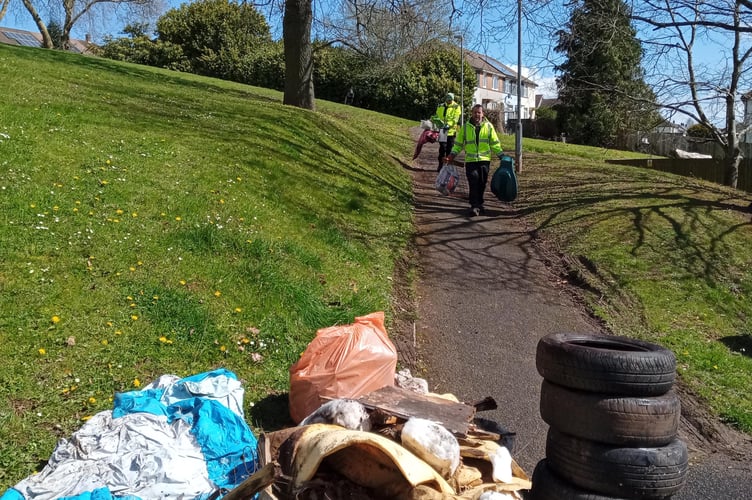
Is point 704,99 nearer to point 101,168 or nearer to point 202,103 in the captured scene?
point 202,103

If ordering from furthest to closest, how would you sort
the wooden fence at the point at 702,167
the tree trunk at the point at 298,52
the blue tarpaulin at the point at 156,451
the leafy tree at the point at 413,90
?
the leafy tree at the point at 413,90 → the wooden fence at the point at 702,167 → the tree trunk at the point at 298,52 → the blue tarpaulin at the point at 156,451

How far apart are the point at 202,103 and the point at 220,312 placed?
10225mm

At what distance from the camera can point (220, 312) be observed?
589cm

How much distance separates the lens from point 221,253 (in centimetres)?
686

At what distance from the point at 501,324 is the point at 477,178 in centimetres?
483

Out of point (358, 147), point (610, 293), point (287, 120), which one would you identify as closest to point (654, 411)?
point (610, 293)

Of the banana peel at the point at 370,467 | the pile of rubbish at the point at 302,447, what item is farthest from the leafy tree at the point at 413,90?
the banana peel at the point at 370,467

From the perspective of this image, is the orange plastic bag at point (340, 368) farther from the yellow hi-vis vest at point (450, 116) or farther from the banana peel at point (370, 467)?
the yellow hi-vis vest at point (450, 116)

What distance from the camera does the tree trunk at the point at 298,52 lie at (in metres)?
17.2

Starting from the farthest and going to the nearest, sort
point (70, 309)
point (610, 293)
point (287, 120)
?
point (287, 120) < point (610, 293) < point (70, 309)

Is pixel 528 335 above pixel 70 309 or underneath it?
underneath

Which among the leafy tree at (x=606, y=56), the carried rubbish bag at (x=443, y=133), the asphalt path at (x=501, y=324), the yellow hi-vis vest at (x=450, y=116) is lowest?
the asphalt path at (x=501, y=324)

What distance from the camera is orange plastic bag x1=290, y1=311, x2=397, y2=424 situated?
4.58 metres

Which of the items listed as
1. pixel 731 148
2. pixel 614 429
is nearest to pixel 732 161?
pixel 731 148
